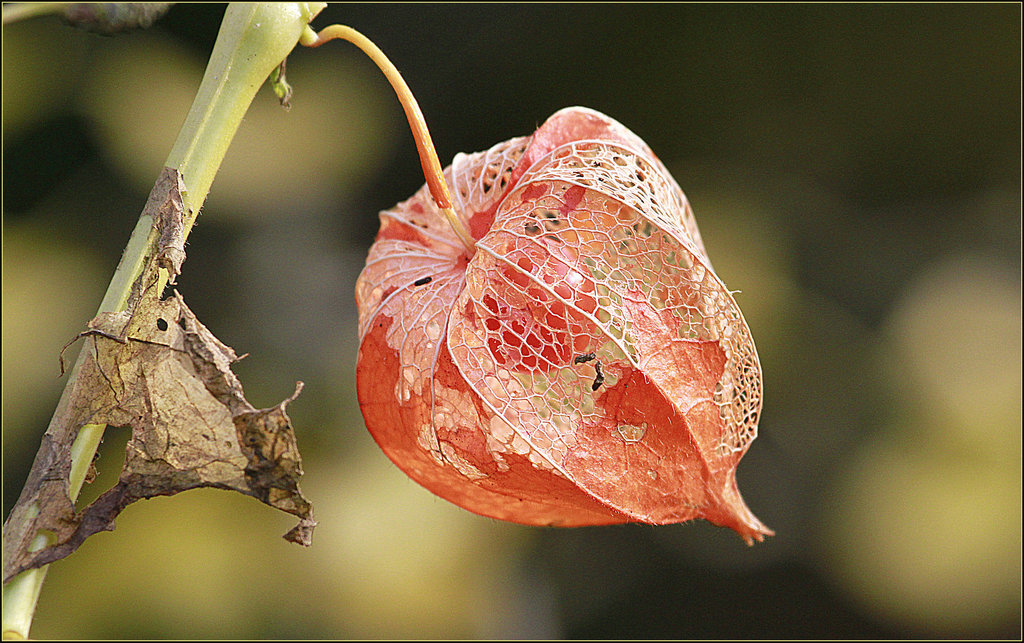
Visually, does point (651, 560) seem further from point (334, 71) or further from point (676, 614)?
point (334, 71)

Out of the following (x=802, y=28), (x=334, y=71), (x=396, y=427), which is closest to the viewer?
(x=396, y=427)

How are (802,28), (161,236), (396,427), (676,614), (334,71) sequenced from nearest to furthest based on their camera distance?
(161,236), (396,427), (334,71), (802,28), (676,614)

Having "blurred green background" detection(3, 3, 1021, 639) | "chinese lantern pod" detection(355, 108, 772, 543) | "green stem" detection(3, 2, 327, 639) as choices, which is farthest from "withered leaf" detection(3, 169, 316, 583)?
"blurred green background" detection(3, 3, 1021, 639)

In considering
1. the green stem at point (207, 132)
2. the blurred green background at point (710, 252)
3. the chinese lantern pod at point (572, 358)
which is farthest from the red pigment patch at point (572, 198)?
the blurred green background at point (710, 252)

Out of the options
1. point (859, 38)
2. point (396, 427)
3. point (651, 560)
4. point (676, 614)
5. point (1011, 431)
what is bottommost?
point (676, 614)

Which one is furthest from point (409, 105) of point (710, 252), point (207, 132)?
point (710, 252)

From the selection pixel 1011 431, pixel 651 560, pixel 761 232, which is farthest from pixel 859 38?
pixel 651 560
